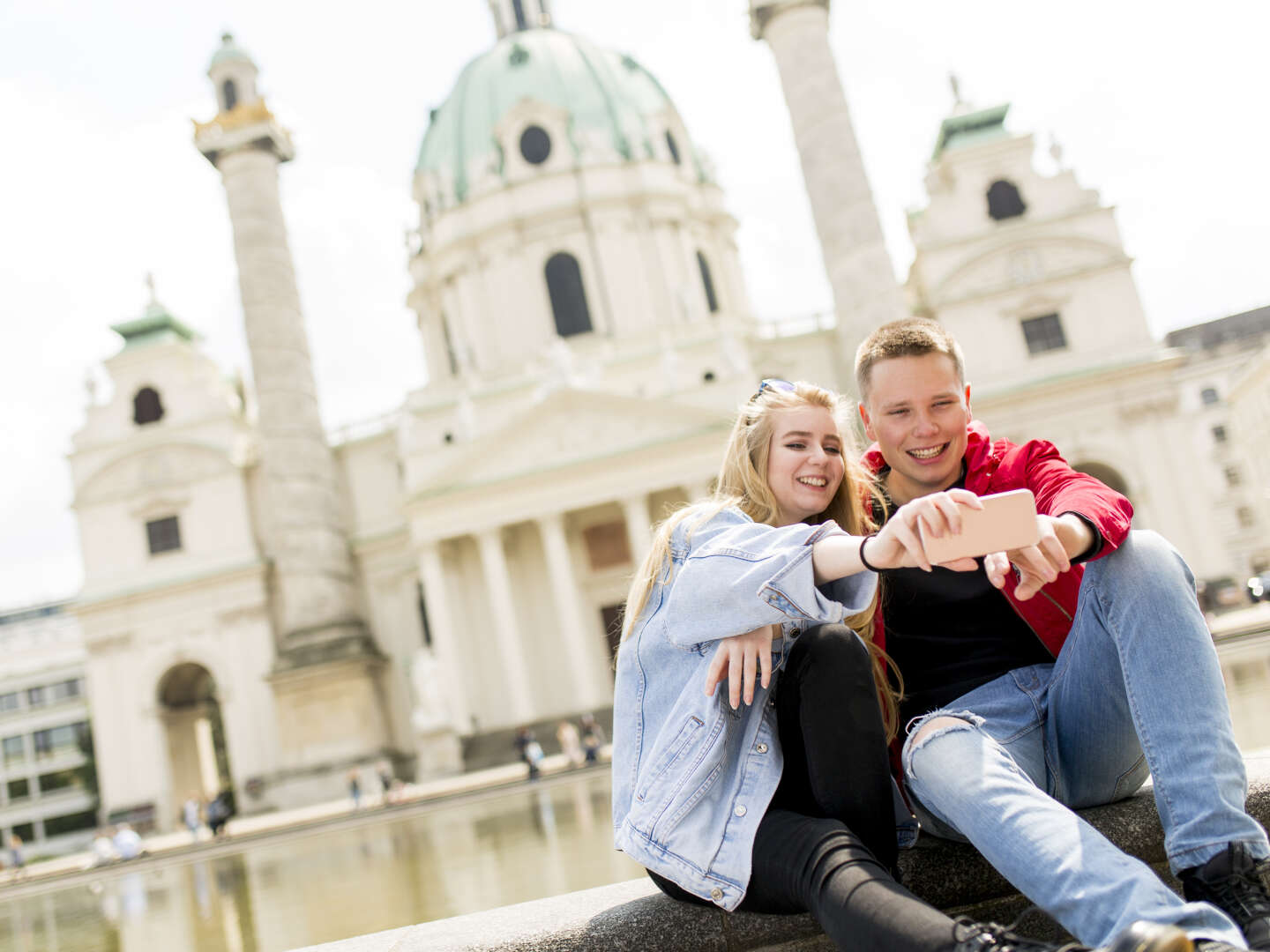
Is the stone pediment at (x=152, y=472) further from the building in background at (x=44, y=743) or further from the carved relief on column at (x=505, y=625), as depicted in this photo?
the building in background at (x=44, y=743)

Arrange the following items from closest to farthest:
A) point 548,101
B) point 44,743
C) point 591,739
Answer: point 591,739, point 548,101, point 44,743

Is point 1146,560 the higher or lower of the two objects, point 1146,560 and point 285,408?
the lower

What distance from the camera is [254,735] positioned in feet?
113

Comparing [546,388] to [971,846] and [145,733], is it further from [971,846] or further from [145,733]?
[971,846]

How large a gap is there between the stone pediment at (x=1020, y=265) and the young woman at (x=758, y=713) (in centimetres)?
3451

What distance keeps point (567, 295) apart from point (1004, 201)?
1507 cm

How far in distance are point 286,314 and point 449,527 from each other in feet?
25.7

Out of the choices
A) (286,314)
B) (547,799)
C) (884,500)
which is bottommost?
(547,799)

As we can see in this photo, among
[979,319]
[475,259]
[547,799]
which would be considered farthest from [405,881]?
[475,259]

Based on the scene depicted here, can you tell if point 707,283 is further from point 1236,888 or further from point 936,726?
point 1236,888

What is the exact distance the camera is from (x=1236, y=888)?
8.06 ft

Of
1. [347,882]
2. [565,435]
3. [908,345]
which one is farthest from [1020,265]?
[908,345]

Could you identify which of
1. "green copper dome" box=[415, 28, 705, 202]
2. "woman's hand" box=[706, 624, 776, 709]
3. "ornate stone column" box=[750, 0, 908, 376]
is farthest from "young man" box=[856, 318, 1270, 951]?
"green copper dome" box=[415, 28, 705, 202]

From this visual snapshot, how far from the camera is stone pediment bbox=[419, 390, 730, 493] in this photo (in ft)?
103
